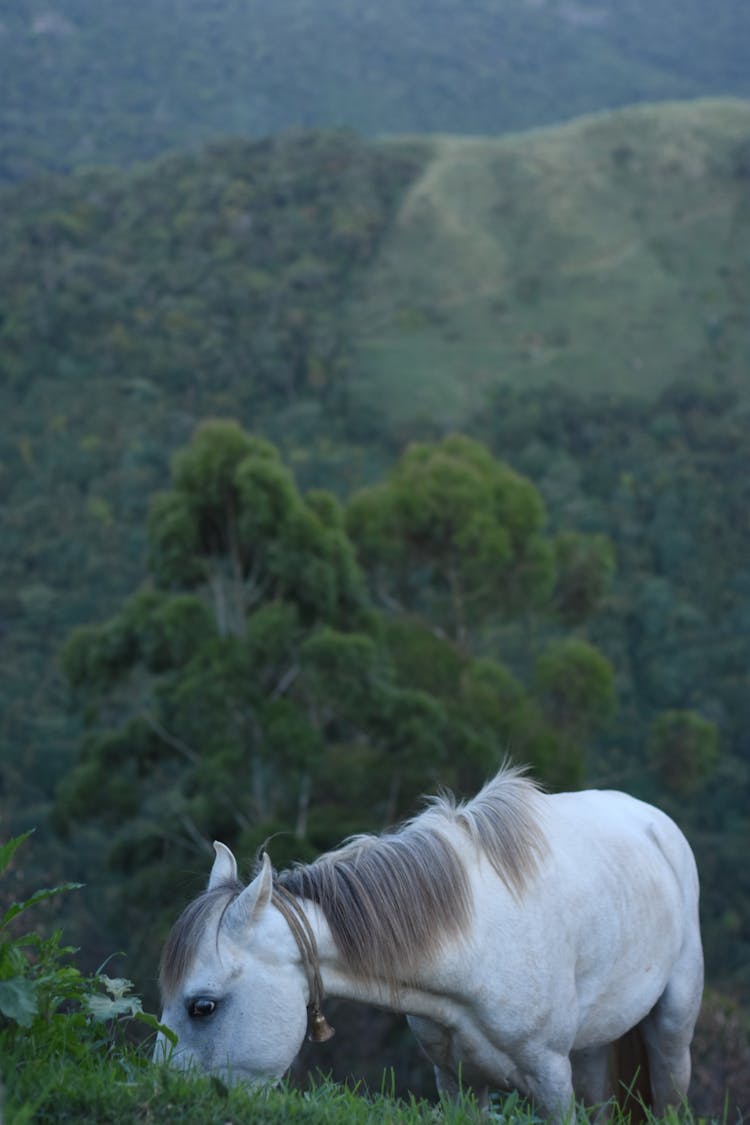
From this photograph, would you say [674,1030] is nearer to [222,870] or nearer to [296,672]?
[222,870]

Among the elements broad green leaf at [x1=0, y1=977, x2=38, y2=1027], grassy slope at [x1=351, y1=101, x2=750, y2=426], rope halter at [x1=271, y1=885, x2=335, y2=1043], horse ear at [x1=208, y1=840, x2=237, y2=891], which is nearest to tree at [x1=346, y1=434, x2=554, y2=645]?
horse ear at [x1=208, y1=840, x2=237, y2=891]

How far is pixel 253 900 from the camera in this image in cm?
337

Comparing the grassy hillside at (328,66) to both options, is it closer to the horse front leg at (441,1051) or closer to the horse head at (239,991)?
the horse front leg at (441,1051)

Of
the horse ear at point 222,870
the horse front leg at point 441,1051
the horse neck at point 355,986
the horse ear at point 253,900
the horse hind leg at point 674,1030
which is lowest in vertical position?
the horse hind leg at point 674,1030

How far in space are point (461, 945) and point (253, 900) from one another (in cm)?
68

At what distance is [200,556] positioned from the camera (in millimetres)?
15023

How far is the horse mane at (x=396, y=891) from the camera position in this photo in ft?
11.5

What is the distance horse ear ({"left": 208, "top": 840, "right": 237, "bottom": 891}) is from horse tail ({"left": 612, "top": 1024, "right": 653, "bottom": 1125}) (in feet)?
6.06

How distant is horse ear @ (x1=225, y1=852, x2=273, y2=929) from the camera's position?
3361 millimetres

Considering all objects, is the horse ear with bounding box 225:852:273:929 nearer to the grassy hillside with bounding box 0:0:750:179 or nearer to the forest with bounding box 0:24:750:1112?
the forest with bounding box 0:24:750:1112

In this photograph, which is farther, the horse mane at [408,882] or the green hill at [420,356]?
the green hill at [420,356]

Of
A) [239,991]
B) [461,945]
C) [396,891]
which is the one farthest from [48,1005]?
[461,945]

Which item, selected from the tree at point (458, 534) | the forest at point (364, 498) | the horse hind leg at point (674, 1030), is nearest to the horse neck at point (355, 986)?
the horse hind leg at point (674, 1030)

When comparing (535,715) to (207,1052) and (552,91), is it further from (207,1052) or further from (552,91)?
(552,91)
